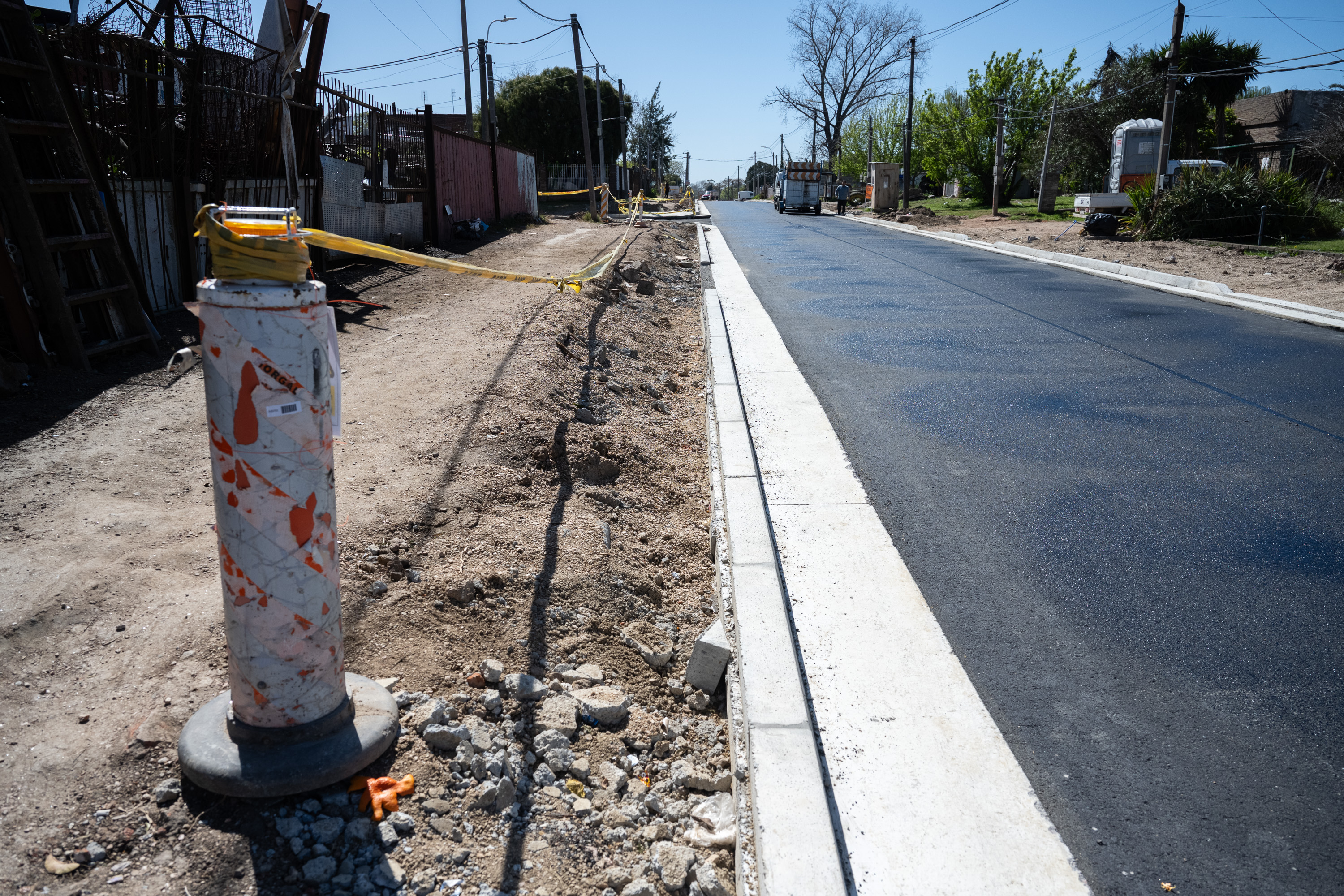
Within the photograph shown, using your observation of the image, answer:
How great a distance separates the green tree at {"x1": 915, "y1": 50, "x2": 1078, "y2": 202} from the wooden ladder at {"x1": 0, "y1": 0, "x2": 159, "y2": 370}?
46465 millimetres

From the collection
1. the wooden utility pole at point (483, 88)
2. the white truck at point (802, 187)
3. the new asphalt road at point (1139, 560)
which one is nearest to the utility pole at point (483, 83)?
the wooden utility pole at point (483, 88)

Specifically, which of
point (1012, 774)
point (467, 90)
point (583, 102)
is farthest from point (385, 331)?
point (583, 102)

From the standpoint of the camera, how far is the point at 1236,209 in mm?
22328

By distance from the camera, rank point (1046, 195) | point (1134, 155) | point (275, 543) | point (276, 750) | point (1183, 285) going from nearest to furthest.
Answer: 1. point (275, 543)
2. point (276, 750)
3. point (1183, 285)
4. point (1134, 155)
5. point (1046, 195)

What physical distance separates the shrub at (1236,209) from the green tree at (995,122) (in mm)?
24378

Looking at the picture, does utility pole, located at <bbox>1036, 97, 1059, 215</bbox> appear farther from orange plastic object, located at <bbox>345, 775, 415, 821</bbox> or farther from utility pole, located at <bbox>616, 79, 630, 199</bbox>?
orange plastic object, located at <bbox>345, 775, 415, 821</bbox>

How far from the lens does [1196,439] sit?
6.47m

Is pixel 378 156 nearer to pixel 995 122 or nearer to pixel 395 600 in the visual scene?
pixel 395 600

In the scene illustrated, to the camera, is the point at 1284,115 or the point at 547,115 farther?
the point at 547,115

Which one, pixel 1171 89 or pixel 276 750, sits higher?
pixel 1171 89

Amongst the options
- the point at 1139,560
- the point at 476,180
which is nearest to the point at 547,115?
the point at 476,180

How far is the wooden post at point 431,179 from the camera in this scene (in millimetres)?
17703

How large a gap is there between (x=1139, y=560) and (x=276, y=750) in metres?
4.05

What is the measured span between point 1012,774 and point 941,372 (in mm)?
6196
